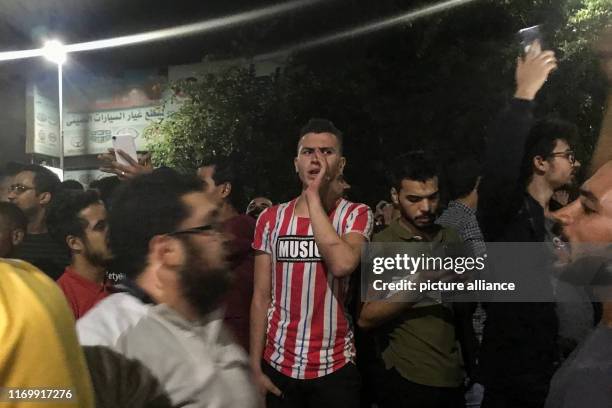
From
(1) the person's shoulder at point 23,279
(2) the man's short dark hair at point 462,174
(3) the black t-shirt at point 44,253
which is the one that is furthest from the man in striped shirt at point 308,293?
(1) the person's shoulder at point 23,279

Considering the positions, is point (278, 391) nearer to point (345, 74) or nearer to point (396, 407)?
point (396, 407)

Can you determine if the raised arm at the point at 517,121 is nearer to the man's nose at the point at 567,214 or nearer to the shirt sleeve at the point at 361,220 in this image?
the man's nose at the point at 567,214

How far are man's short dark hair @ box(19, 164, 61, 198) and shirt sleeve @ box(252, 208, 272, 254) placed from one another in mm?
594

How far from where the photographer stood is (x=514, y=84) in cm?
155

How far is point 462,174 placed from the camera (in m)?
1.60

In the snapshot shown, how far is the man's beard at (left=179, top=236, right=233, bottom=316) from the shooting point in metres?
1.19

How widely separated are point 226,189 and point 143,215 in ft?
1.59

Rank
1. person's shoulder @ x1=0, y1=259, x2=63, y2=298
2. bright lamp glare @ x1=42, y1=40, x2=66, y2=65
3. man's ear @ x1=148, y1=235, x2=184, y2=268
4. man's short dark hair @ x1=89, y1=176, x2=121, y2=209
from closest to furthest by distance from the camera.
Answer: person's shoulder @ x1=0, y1=259, x2=63, y2=298 < man's ear @ x1=148, y1=235, x2=184, y2=268 < man's short dark hair @ x1=89, y1=176, x2=121, y2=209 < bright lamp glare @ x1=42, y1=40, x2=66, y2=65

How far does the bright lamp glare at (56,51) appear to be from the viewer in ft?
5.49

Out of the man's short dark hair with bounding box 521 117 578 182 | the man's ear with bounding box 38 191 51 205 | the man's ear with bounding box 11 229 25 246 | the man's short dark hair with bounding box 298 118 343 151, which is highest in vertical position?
the man's short dark hair with bounding box 298 118 343 151

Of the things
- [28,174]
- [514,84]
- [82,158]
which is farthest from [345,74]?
[28,174]

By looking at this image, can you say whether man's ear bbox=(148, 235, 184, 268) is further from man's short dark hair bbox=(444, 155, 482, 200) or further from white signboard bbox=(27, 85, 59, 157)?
man's short dark hair bbox=(444, 155, 482, 200)
